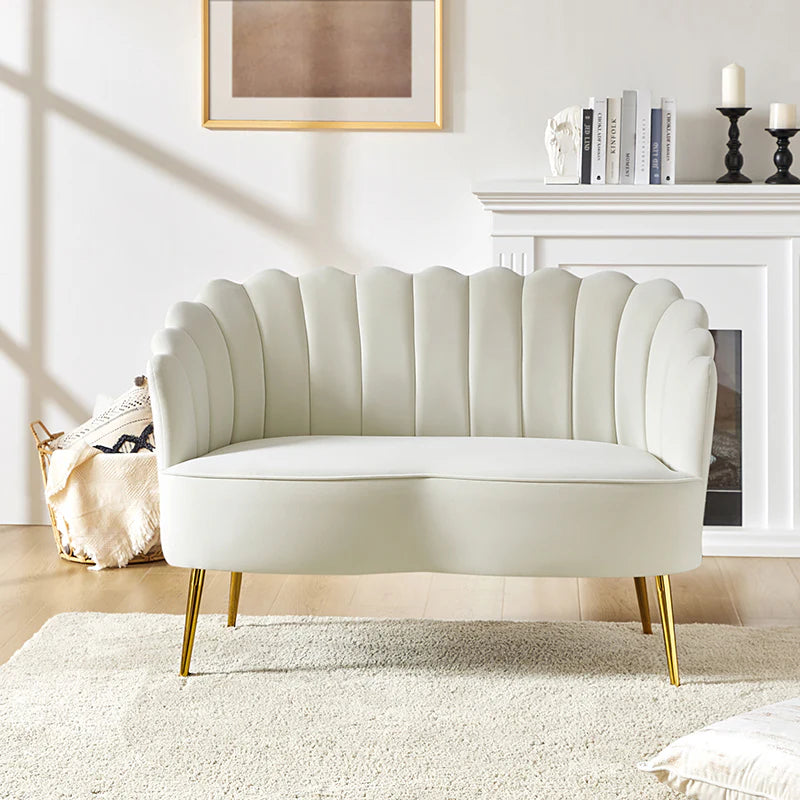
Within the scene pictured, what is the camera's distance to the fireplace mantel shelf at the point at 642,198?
3.04 meters

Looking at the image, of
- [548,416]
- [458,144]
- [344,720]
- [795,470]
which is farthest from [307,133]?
[344,720]

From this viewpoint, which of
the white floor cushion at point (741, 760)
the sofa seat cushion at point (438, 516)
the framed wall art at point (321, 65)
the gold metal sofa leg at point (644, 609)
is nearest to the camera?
the white floor cushion at point (741, 760)

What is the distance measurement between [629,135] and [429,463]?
5.15 ft

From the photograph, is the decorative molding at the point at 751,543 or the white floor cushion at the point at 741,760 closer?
the white floor cushion at the point at 741,760

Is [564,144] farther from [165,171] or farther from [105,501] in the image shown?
[105,501]

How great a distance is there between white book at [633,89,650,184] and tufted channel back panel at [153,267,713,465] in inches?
29.1

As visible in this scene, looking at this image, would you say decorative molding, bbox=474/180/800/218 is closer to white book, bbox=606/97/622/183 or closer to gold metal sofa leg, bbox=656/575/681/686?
white book, bbox=606/97/622/183

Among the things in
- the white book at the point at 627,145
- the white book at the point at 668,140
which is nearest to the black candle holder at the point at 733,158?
the white book at the point at 668,140

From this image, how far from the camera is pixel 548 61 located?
3.26 metres

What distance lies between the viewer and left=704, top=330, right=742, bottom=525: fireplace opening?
3.18 meters

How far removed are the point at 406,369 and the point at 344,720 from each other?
938 mm

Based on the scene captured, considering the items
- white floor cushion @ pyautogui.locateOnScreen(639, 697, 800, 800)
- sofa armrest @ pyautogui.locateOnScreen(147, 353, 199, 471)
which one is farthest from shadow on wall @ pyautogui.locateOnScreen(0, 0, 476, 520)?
white floor cushion @ pyautogui.locateOnScreen(639, 697, 800, 800)

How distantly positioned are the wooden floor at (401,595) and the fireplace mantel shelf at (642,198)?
1062mm

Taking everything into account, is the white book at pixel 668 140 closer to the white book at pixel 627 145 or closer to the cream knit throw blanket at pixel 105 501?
the white book at pixel 627 145
